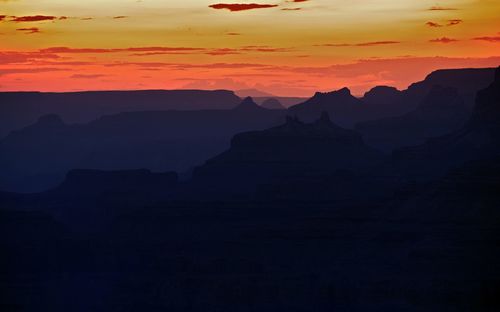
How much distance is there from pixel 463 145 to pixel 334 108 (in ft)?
172

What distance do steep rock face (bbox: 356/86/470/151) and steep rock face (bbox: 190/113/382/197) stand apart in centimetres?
2095

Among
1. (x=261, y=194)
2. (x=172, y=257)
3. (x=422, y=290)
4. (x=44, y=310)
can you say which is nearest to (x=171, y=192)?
(x=261, y=194)

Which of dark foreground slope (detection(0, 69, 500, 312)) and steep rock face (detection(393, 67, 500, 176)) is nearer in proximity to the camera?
dark foreground slope (detection(0, 69, 500, 312))

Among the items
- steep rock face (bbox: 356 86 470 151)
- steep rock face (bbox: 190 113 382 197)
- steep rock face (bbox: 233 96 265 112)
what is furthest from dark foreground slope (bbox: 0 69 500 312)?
steep rock face (bbox: 233 96 265 112)

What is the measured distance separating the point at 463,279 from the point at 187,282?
1715cm

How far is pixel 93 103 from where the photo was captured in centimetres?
19025

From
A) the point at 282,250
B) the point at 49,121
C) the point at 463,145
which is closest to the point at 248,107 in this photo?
the point at 49,121

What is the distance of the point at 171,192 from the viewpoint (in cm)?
10788

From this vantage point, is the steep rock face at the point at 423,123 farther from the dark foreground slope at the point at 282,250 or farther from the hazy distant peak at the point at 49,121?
A: the hazy distant peak at the point at 49,121

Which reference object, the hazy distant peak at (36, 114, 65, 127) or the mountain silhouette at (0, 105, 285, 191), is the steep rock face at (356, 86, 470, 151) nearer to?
the mountain silhouette at (0, 105, 285, 191)

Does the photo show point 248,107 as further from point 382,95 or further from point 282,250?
point 282,250

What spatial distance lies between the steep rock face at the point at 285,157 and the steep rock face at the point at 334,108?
41.5 metres

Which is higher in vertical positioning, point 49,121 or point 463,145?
point 463,145

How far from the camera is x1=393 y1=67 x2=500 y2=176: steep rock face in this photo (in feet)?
339
